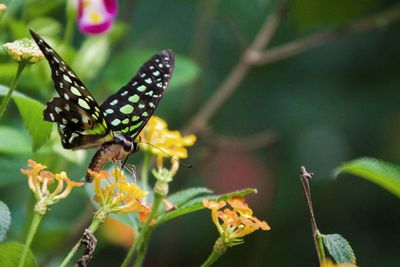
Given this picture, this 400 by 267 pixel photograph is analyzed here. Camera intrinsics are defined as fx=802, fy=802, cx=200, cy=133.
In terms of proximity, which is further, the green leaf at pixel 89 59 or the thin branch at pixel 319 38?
the thin branch at pixel 319 38

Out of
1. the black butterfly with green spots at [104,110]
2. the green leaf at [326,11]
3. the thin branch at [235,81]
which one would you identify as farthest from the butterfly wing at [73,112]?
the green leaf at [326,11]

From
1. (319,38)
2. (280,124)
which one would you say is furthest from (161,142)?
(280,124)

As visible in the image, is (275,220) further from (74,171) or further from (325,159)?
(74,171)

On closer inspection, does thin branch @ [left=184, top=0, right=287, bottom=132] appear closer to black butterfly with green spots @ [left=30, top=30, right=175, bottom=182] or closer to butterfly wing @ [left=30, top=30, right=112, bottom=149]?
black butterfly with green spots @ [left=30, top=30, right=175, bottom=182]

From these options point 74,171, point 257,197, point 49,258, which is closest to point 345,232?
point 257,197

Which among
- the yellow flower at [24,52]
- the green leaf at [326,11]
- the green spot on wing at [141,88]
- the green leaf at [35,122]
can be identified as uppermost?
the green leaf at [326,11]

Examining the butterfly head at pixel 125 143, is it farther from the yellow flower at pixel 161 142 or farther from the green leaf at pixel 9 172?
the green leaf at pixel 9 172
